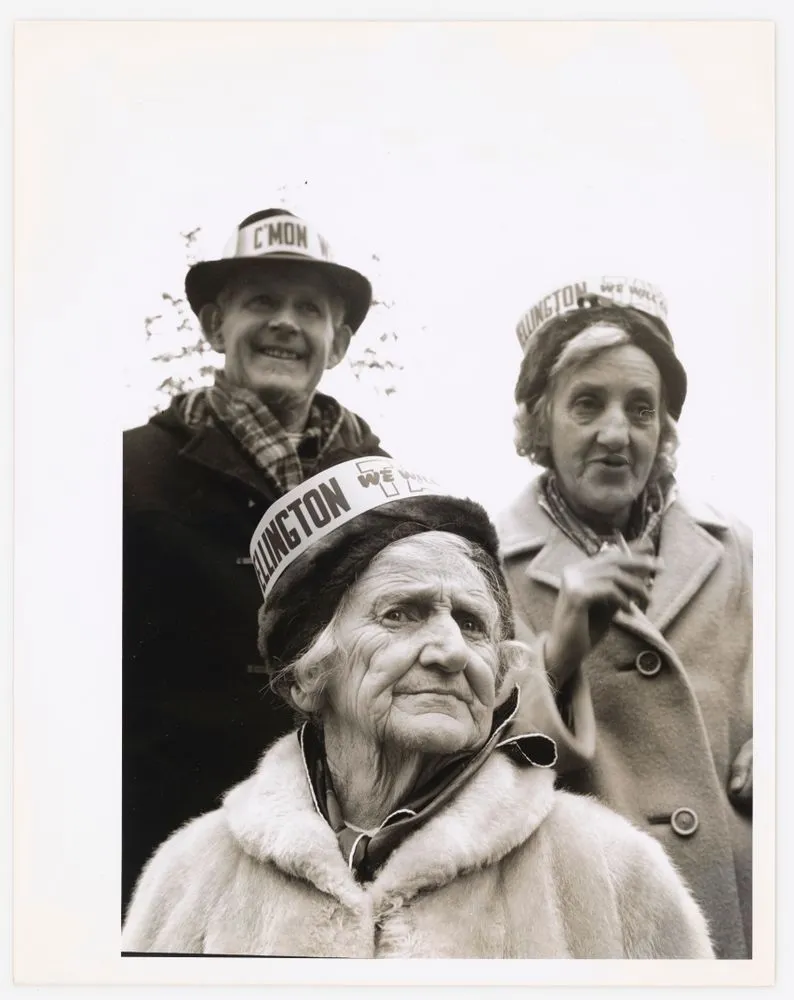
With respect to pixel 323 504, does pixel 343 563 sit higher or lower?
lower

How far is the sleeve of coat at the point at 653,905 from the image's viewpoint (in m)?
2.69

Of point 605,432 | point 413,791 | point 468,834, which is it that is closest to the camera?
point 468,834

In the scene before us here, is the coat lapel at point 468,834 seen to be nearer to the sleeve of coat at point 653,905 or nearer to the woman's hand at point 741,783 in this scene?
the sleeve of coat at point 653,905

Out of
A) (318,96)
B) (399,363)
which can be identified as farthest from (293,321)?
(318,96)

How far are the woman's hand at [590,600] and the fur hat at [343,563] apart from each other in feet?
0.43

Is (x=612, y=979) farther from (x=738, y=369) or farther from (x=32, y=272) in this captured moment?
(x=32, y=272)

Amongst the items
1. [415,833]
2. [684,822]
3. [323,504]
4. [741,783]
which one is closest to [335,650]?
[323,504]

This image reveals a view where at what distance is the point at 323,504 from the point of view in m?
2.78

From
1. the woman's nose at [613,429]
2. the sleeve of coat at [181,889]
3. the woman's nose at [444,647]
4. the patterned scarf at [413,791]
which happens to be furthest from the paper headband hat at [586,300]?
the sleeve of coat at [181,889]

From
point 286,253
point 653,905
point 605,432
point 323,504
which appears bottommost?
point 653,905

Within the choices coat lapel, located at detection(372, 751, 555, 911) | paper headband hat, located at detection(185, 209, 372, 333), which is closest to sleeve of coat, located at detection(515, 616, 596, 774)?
coat lapel, located at detection(372, 751, 555, 911)

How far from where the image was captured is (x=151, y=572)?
2.88 metres

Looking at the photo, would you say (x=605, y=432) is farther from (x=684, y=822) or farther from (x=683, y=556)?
(x=684, y=822)

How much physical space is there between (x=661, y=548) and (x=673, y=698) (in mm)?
374
